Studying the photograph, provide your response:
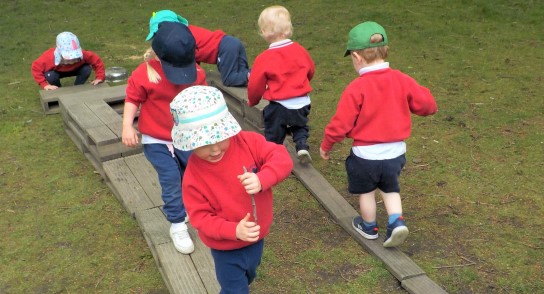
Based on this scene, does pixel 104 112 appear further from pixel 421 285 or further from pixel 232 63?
pixel 421 285

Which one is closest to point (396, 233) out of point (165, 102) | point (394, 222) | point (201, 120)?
point (394, 222)

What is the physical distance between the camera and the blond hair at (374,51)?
3.93 metres

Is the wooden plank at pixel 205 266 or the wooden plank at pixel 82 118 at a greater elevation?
the wooden plank at pixel 205 266

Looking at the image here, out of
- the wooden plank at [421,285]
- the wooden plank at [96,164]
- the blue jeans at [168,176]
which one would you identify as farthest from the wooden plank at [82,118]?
the wooden plank at [421,285]

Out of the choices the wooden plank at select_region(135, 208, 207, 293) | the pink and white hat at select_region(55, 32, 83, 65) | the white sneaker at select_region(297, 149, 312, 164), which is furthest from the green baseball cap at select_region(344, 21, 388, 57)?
the pink and white hat at select_region(55, 32, 83, 65)

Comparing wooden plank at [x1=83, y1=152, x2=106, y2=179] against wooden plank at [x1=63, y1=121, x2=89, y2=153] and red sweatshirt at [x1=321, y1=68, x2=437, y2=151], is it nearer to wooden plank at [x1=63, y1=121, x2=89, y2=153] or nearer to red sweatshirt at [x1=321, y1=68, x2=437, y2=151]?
wooden plank at [x1=63, y1=121, x2=89, y2=153]

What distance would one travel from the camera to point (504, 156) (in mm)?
5520

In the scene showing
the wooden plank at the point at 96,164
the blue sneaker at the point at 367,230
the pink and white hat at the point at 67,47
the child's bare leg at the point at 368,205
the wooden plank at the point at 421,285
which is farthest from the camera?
the pink and white hat at the point at 67,47

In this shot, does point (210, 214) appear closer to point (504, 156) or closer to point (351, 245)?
point (351, 245)

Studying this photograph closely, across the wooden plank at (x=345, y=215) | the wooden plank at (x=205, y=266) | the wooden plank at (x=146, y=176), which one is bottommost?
the wooden plank at (x=146, y=176)

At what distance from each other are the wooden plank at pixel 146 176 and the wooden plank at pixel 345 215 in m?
1.25

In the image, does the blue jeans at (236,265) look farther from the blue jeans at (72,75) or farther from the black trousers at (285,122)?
the blue jeans at (72,75)

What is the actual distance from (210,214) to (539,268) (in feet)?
7.78

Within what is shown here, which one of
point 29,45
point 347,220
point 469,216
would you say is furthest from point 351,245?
point 29,45
